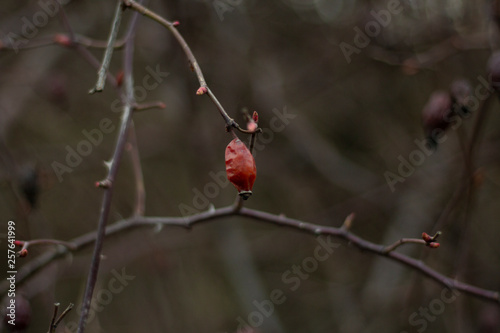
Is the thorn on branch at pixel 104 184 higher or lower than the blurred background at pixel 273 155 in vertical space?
higher

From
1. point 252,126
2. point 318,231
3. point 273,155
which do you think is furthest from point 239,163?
point 273,155

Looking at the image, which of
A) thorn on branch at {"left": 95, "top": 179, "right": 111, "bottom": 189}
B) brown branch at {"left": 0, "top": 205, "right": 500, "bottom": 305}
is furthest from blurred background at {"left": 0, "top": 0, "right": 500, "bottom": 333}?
thorn on branch at {"left": 95, "top": 179, "right": 111, "bottom": 189}

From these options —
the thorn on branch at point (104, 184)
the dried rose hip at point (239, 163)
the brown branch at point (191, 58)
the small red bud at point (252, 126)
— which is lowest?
the thorn on branch at point (104, 184)

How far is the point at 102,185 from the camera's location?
4.27 feet

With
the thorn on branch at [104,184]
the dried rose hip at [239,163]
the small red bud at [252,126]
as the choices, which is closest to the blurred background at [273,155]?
the thorn on branch at [104,184]

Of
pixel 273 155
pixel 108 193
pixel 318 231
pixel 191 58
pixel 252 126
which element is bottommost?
pixel 273 155

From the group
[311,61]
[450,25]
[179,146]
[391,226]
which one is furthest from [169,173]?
[450,25]

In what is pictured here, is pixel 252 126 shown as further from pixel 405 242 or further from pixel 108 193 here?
pixel 405 242

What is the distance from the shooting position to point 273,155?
3.82 m

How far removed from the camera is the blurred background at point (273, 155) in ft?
10.0

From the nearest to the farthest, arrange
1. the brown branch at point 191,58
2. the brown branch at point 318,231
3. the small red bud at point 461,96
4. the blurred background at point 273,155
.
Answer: the brown branch at point 191,58 → the brown branch at point 318,231 → the small red bud at point 461,96 → the blurred background at point 273,155

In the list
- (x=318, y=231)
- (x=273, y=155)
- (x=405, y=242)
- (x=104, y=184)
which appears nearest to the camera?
(x=104, y=184)

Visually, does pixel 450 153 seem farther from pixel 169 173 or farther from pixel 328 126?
pixel 169 173

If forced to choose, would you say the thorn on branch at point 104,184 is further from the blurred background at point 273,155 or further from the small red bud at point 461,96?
the blurred background at point 273,155
